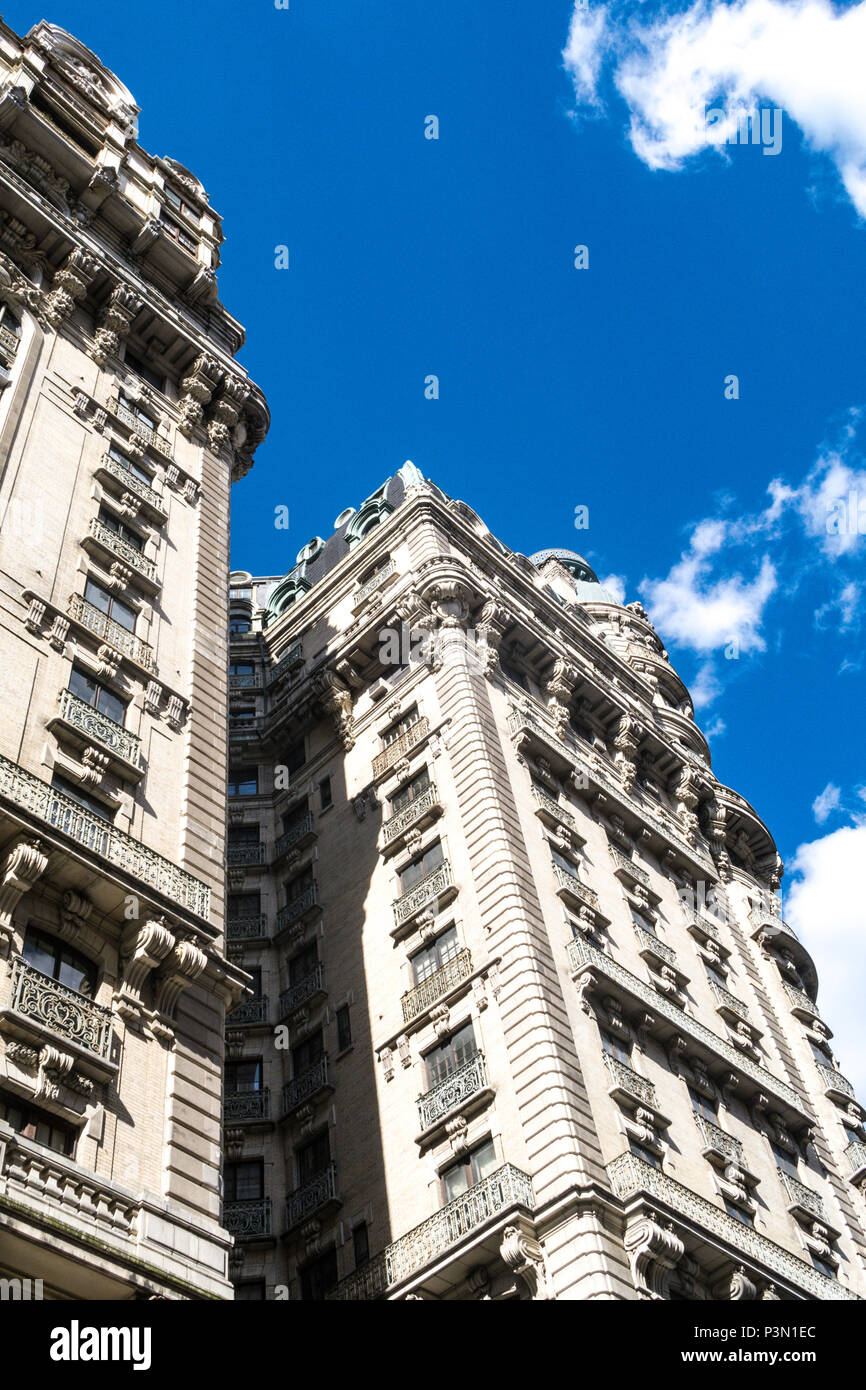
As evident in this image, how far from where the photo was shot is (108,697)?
32.3 metres

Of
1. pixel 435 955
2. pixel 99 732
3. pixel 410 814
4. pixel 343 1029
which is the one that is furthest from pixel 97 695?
pixel 343 1029

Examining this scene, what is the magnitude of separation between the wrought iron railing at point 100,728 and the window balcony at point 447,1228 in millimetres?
12504

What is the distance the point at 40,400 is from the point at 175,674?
8.95 meters

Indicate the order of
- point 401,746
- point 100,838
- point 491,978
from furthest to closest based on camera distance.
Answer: point 401,746 < point 491,978 < point 100,838

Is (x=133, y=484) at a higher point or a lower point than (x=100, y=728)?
higher

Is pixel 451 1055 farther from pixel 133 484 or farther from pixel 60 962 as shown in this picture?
pixel 133 484

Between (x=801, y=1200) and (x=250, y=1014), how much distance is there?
17990 mm

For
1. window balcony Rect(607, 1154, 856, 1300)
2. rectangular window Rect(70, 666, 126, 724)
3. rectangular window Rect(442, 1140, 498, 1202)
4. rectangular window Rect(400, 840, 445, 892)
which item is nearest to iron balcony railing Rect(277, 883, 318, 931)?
rectangular window Rect(400, 840, 445, 892)

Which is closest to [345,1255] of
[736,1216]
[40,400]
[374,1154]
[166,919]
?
[374,1154]

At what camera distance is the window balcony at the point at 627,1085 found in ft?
119

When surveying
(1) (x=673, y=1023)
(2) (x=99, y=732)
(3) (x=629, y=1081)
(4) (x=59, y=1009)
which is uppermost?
(2) (x=99, y=732)
